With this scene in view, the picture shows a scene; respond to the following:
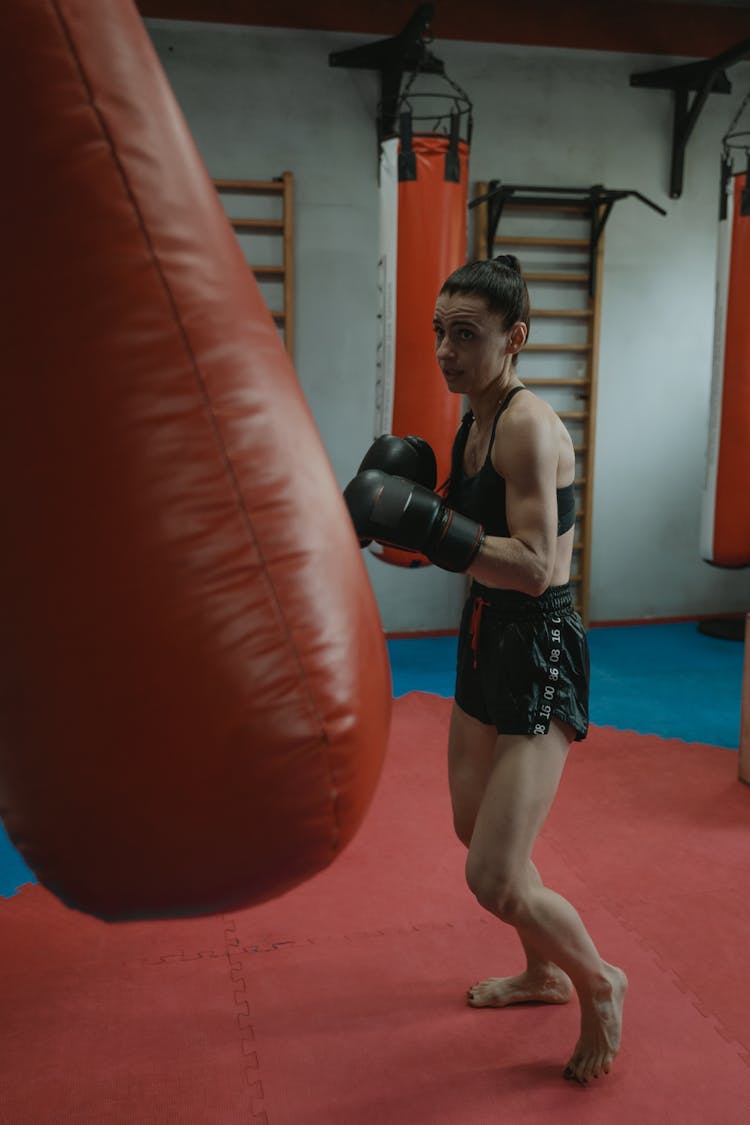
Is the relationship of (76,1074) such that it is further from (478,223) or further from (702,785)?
(478,223)

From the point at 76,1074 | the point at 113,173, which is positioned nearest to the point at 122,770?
the point at 113,173

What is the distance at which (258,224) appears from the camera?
519 centimetres

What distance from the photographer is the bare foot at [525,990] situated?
2195 mm

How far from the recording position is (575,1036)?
2.10 m

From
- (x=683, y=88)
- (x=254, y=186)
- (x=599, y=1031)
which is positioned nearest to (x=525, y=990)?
(x=599, y=1031)

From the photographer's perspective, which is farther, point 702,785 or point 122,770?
point 702,785

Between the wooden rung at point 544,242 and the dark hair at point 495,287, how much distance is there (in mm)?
3892

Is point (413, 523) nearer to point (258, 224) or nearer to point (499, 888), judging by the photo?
point (499, 888)

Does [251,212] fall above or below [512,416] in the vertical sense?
above

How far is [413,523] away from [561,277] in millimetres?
4501

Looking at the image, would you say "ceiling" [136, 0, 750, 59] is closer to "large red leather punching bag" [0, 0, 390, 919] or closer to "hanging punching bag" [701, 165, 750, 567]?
"hanging punching bag" [701, 165, 750, 567]

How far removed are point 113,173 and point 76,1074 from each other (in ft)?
5.98

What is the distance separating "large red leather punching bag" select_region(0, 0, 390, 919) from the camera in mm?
806

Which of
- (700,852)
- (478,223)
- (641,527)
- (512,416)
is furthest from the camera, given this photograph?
(641,527)
